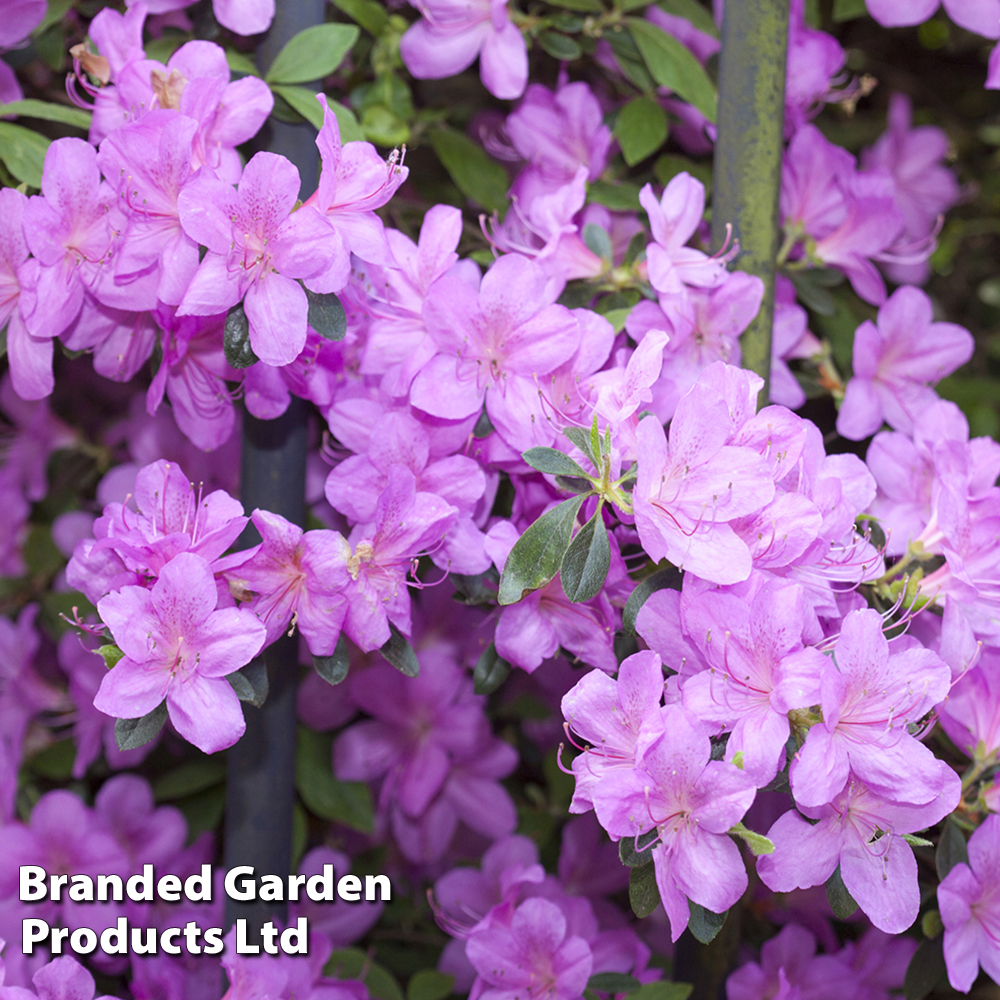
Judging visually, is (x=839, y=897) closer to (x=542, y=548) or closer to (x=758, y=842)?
(x=758, y=842)

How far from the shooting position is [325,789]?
1.24 m

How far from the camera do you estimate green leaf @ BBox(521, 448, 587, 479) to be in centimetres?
80

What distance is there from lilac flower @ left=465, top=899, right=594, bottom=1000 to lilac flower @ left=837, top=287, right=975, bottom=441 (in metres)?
0.57

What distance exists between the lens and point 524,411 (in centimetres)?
91

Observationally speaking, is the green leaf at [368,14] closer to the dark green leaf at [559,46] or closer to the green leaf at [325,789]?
the dark green leaf at [559,46]

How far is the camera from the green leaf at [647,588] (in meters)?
0.82

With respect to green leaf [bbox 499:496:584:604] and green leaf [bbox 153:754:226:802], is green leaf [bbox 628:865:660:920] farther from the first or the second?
green leaf [bbox 153:754:226:802]

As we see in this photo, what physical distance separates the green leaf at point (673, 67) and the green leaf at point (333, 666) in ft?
2.15

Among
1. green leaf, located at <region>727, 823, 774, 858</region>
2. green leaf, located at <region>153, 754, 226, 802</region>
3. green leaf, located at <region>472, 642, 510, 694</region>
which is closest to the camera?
green leaf, located at <region>727, 823, 774, 858</region>

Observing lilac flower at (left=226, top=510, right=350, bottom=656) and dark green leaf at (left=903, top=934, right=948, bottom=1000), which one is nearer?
lilac flower at (left=226, top=510, right=350, bottom=656)

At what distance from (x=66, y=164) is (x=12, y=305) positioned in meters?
0.13

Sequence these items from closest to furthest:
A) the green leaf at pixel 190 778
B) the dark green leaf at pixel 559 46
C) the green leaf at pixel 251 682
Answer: the green leaf at pixel 251 682 < the dark green leaf at pixel 559 46 < the green leaf at pixel 190 778

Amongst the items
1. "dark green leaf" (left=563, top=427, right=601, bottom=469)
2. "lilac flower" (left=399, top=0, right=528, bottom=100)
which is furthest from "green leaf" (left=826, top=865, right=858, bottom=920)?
"lilac flower" (left=399, top=0, right=528, bottom=100)

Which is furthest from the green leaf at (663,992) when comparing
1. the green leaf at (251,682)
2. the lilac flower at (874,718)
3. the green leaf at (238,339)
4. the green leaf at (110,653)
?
the green leaf at (238,339)
